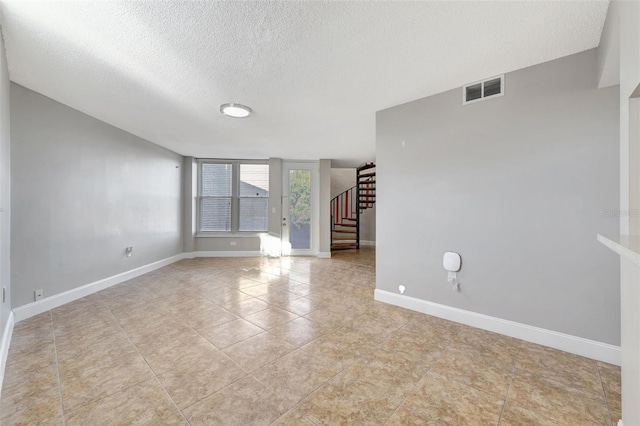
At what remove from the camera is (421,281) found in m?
2.84

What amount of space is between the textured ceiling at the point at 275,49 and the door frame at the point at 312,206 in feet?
10.6

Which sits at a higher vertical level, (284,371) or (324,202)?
(324,202)

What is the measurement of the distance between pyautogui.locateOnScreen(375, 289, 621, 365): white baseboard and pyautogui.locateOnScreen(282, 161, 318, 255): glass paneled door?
3.61 m

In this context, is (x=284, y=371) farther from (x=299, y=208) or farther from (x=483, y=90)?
(x=299, y=208)

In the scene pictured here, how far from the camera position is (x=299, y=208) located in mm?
6379

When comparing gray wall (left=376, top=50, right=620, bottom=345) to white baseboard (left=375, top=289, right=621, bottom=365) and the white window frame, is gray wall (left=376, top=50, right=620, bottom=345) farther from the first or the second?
the white window frame

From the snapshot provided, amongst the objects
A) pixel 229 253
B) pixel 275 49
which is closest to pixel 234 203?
pixel 229 253

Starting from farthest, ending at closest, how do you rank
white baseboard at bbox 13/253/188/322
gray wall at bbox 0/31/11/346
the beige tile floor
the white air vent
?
1. white baseboard at bbox 13/253/188/322
2. the white air vent
3. gray wall at bbox 0/31/11/346
4. the beige tile floor

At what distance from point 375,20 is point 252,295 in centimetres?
329

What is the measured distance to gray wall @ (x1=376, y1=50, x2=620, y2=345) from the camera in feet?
6.32

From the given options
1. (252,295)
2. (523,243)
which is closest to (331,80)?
(523,243)

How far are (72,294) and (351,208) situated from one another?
6693 mm

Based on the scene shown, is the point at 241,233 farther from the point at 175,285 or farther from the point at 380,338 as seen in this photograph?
the point at 380,338

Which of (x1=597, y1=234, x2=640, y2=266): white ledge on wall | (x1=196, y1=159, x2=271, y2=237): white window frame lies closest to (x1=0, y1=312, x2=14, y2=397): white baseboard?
(x1=597, y1=234, x2=640, y2=266): white ledge on wall
